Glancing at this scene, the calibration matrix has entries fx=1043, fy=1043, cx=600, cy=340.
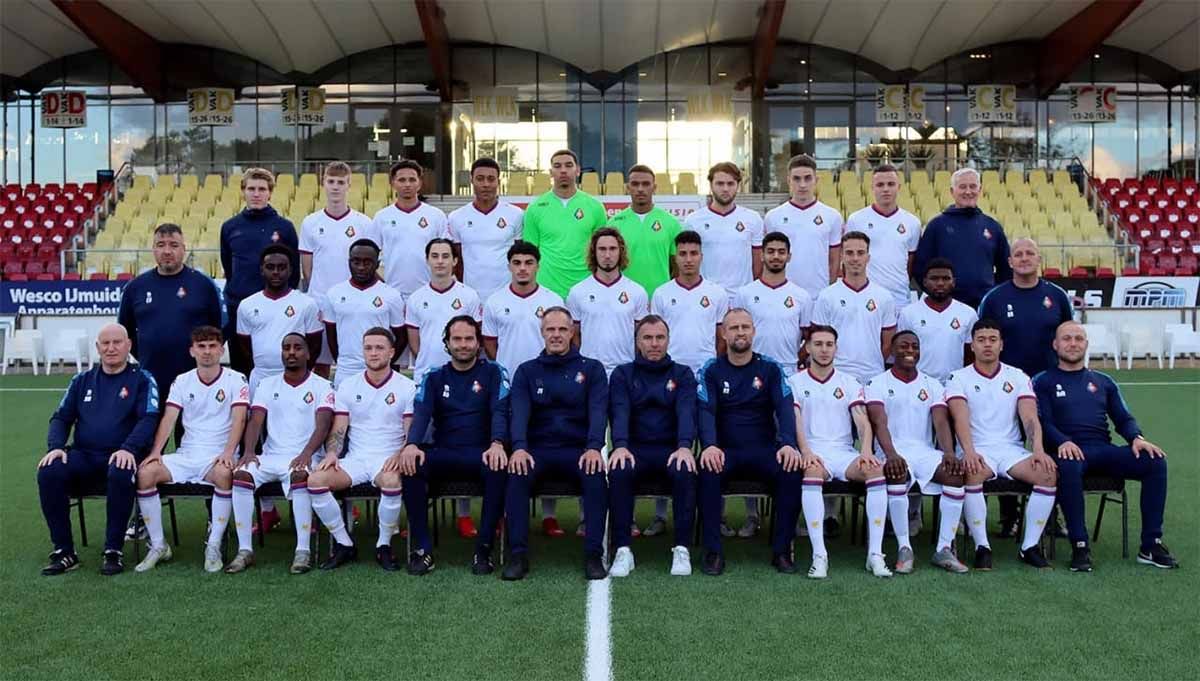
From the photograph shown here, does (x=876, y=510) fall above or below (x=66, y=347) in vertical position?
below

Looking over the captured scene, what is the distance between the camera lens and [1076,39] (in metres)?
22.2

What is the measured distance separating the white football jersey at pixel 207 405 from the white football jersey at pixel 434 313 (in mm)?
1050

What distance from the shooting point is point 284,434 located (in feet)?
18.7

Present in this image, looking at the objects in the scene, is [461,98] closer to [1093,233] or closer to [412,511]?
[1093,233]

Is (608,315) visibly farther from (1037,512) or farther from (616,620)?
(1037,512)

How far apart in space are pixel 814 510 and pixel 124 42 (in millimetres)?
21482

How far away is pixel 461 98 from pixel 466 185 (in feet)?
7.59

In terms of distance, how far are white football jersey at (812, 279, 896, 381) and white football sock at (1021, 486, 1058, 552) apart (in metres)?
1.18

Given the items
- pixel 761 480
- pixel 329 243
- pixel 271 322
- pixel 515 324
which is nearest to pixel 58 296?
pixel 329 243

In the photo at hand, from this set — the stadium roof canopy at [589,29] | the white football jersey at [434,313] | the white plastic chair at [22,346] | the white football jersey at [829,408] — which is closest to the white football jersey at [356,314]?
the white football jersey at [434,313]

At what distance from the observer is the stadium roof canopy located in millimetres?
21578

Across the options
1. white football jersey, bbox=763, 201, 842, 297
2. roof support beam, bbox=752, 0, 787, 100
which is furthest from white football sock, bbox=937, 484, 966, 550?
roof support beam, bbox=752, 0, 787, 100

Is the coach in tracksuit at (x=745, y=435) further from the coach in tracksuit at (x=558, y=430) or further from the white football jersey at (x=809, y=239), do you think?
the white football jersey at (x=809, y=239)

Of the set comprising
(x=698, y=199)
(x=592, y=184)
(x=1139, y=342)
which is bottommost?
(x=1139, y=342)
